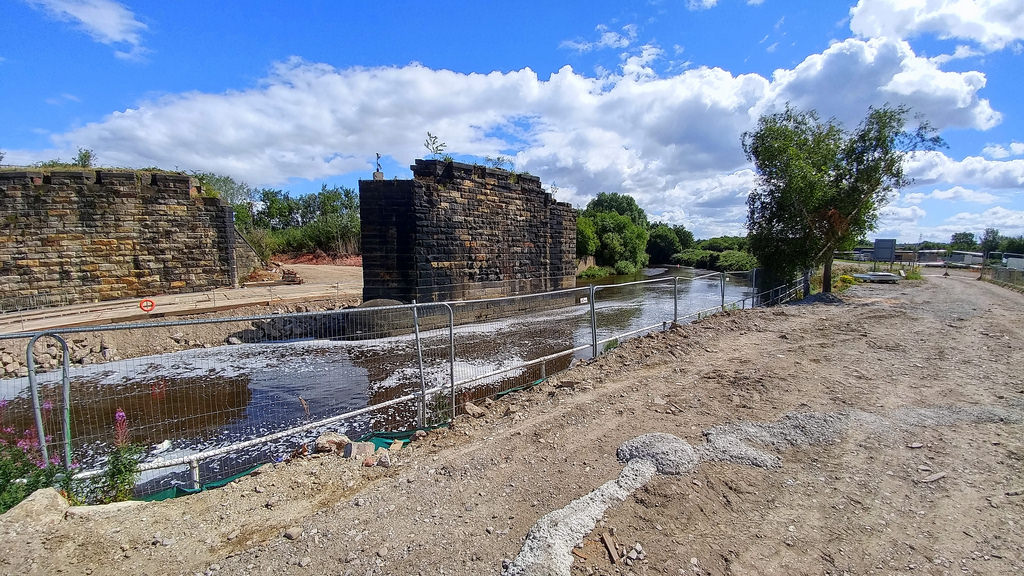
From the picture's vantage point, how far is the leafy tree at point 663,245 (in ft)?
214

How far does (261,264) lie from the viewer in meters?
23.6

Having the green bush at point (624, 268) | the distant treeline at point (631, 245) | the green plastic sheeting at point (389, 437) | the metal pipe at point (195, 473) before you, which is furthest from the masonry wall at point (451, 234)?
the green bush at point (624, 268)

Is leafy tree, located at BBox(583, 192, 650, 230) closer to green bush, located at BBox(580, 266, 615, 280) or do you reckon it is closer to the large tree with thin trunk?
green bush, located at BBox(580, 266, 615, 280)

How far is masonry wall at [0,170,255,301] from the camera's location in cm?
1322

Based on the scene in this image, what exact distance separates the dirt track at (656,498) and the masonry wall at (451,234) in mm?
9325

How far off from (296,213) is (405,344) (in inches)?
2180

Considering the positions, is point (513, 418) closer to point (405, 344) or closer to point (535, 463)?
point (535, 463)

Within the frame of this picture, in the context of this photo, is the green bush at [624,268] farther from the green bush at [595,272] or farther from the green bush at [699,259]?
the green bush at [699,259]

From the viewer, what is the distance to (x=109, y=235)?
47.3ft

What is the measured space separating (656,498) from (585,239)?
134 feet

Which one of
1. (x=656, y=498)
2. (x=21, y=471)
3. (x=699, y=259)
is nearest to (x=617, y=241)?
(x=699, y=259)

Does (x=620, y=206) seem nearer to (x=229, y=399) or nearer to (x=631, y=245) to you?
(x=631, y=245)

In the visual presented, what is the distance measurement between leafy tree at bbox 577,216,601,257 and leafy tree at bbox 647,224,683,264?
24413 millimetres

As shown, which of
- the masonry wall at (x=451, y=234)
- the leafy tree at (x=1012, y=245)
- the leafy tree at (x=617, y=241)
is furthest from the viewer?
the leafy tree at (x=1012, y=245)
